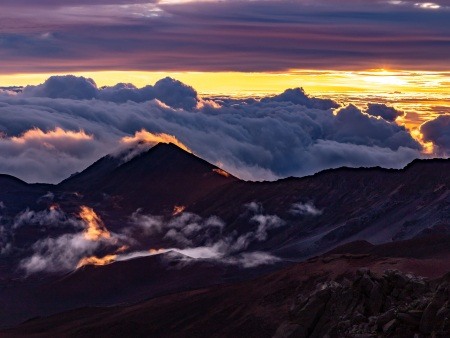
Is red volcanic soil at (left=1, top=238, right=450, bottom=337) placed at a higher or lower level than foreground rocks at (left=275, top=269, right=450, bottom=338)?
lower

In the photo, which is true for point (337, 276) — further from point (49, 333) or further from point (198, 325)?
point (49, 333)

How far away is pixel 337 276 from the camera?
11856 cm

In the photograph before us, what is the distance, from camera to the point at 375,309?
289 feet

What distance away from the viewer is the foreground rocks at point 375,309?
245ft

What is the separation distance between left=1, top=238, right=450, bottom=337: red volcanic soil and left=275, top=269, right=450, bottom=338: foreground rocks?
14.0 metres

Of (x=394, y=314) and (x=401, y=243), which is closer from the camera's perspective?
(x=394, y=314)

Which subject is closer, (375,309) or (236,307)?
(375,309)

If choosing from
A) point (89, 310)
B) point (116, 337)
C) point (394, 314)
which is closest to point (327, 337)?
point (394, 314)

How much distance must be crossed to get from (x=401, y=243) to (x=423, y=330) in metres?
Answer: 74.1

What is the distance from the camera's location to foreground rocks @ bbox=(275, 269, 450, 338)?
7475cm

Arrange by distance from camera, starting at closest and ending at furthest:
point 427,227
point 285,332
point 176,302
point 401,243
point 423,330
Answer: point 423,330, point 285,332, point 176,302, point 401,243, point 427,227

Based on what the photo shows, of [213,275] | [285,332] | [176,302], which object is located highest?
[285,332]

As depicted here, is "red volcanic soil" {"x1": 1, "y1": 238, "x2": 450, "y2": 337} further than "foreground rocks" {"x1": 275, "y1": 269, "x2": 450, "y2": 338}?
Answer: Yes

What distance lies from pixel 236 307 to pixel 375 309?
37631 millimetres
